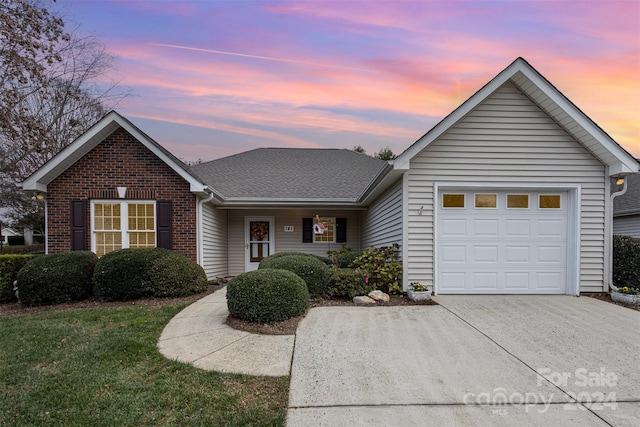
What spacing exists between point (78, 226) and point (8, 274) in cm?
176

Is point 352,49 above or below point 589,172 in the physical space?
above

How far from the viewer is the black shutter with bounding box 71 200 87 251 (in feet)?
29.6

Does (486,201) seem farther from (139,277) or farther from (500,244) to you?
(139,277)

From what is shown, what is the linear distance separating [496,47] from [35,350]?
11.2m

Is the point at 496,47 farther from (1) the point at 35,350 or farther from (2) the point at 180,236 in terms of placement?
(1) the point at 35,350

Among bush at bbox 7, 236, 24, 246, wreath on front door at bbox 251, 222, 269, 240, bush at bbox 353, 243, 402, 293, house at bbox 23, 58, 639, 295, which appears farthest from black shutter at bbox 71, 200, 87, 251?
bush at bbox 7, 236, 24, 246

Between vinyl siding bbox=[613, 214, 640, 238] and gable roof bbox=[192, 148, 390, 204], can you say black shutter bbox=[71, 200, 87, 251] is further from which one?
vinyl siding bbox=[613, 214, 640, 238]

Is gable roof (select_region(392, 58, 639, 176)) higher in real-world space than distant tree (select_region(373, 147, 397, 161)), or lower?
lower

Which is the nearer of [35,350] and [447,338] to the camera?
[35,350]

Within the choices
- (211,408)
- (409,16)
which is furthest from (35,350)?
(409,16)

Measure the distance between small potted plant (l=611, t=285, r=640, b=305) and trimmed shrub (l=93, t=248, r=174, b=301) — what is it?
9.69m

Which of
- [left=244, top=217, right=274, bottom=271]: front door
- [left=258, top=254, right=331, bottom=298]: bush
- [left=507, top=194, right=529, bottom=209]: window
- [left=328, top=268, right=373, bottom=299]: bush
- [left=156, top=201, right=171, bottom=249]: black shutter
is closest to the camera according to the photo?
[left=258, top=254, right=331, bottom=298]: bush

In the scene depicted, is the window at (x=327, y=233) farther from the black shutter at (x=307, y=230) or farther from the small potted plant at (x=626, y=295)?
the small potted plant at (x=626, y=295)

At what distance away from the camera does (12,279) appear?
7.95 metres
